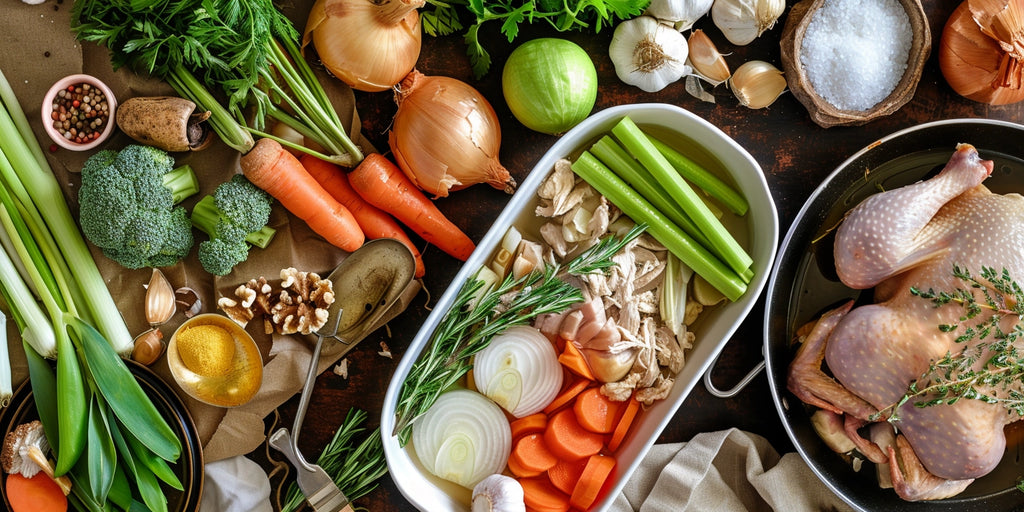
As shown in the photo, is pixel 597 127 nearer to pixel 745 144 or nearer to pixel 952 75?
pixel 745 144

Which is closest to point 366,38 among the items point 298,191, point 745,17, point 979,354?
point 298,191

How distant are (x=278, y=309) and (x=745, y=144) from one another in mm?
1450

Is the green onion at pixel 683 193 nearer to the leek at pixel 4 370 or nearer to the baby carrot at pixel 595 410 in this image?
the baby carrot at pixel 595 410

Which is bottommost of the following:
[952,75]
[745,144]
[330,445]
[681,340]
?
[330,445]

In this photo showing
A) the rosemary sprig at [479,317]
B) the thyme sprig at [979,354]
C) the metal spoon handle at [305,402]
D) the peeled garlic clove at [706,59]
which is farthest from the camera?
the peeled garlic clove at [706,59]

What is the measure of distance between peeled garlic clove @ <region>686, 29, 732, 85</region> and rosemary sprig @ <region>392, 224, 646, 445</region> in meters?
0.53

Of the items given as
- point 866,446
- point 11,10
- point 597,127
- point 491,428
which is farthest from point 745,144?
point 11,10

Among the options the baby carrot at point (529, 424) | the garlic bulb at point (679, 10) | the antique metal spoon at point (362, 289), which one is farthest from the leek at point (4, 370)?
the garlic bulb at point (679, 10)

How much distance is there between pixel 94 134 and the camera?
189 cm

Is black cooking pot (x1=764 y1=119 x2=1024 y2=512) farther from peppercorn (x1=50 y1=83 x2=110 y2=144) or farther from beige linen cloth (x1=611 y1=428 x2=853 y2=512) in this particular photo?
peppercorn (x1=50 y1=83 x2=110 y2=144)

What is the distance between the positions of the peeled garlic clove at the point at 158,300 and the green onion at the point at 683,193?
134cm

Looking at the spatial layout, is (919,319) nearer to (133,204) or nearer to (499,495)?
(499,495)

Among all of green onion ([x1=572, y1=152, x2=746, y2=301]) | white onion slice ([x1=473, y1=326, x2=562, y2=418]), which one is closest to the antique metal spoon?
white onion slice ([x1=473, y1=326, x2=562, y2=418])

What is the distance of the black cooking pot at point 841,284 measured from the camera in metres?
1.90
